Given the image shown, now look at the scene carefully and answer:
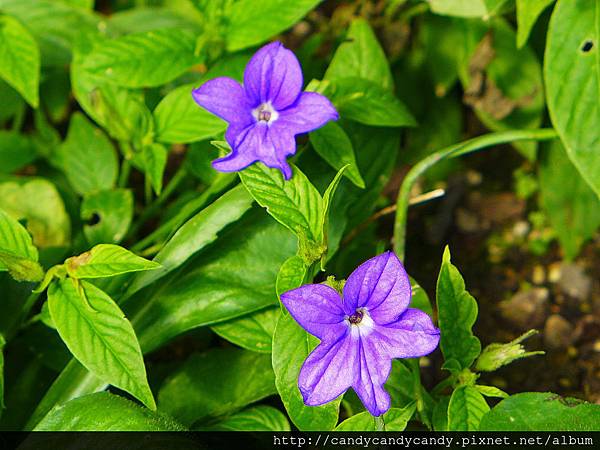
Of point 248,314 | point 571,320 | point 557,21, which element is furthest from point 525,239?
point 248,314

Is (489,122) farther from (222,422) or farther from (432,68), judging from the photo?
(222,422)

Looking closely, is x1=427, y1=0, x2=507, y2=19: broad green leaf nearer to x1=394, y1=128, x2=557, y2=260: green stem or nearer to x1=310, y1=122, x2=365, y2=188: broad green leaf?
x1=394, y1=128, x2=557, y2=260: green stem

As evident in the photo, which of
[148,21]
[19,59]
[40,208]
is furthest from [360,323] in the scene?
[148,21]

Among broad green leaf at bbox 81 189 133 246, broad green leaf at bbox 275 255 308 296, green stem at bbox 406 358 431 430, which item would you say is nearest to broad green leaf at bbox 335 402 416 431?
green stem at bbox 406 358 431 430

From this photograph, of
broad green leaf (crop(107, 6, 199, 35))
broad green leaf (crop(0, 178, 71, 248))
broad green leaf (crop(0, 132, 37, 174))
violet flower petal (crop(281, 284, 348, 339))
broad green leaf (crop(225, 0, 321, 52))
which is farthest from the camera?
broad green leaf (crop(107, 6, 199, 35))

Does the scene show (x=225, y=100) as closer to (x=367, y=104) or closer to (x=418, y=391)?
(x=367, y=104)

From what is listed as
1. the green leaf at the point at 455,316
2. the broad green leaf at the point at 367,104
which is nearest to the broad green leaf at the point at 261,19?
the broad green leaf at the point at 367,104
